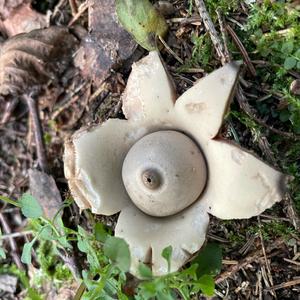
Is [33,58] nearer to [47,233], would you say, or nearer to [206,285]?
[47,233]

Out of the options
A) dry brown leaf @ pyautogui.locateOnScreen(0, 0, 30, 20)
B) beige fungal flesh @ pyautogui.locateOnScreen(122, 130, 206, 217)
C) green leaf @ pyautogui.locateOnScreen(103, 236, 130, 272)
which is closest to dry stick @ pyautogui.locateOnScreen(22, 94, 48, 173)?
dry brown leaf @ pyautogui.locateOnScreen(0, 0, 30, 20)

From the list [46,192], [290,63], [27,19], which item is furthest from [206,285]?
[27,19]

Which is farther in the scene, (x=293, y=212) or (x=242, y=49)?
(x=242, y=49)

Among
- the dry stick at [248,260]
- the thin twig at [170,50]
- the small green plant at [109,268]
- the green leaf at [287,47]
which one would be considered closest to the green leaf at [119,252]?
the small green plant at [109,268]

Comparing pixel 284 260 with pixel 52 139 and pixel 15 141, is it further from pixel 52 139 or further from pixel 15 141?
pixel 15 141

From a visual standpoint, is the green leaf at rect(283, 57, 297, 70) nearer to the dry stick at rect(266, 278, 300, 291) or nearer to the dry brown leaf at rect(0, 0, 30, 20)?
the dry stick at rect(266, 278, 300, 291)

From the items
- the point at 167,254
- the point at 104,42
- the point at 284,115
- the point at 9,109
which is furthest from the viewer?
the point at 9,109

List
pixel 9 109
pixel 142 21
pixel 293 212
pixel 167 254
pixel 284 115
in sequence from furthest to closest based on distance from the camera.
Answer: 1. pixel 9 109
2. pixel 142 21
3. pixel 284 115
4. pixel 293 212
5. pixel 167 254
